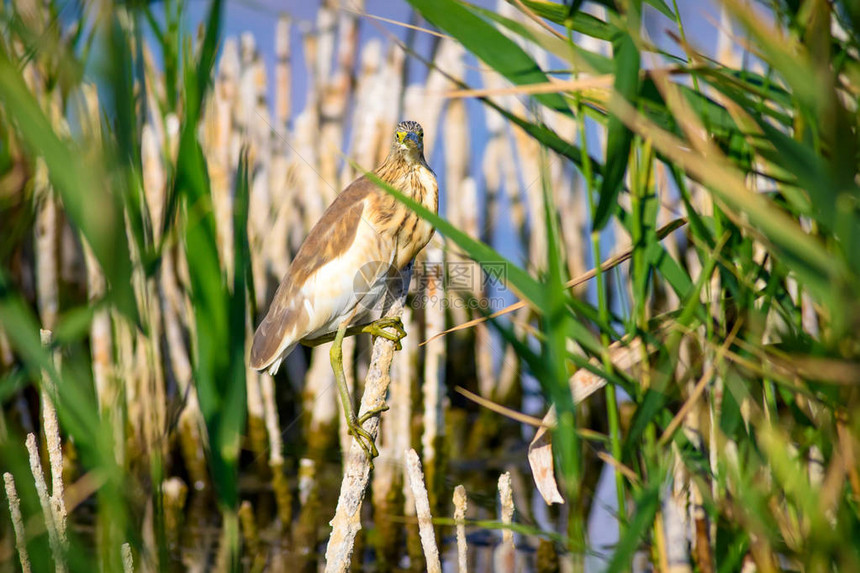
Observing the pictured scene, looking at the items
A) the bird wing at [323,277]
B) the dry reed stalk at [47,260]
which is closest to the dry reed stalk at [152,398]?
the bird wing at [323,277]

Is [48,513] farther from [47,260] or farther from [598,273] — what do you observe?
[47,260]

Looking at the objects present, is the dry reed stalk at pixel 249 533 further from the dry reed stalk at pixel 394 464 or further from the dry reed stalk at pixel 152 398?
the dry reed stalk at pixel 152 398

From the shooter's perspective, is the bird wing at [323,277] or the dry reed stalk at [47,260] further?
the dry reed stalk at [47,260]

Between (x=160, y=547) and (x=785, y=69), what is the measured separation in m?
0.87

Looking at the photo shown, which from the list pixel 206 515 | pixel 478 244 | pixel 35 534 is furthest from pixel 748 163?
pixel 206 515

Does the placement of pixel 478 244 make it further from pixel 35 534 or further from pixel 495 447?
pixel 495 447

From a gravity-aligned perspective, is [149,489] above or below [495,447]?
below

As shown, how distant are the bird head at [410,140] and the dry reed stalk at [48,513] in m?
1.03

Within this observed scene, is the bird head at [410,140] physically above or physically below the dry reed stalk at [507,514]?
above

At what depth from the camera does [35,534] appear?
1175 mm

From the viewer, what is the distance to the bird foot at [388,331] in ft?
5.34

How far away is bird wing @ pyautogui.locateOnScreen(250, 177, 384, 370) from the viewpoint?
1935 millimetres

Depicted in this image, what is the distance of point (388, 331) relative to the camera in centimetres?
167

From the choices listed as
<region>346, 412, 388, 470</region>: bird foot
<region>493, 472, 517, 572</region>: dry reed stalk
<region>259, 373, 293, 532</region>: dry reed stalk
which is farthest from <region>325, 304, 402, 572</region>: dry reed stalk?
<region>259, 373, 293, 532</region>: dry reed stalk
